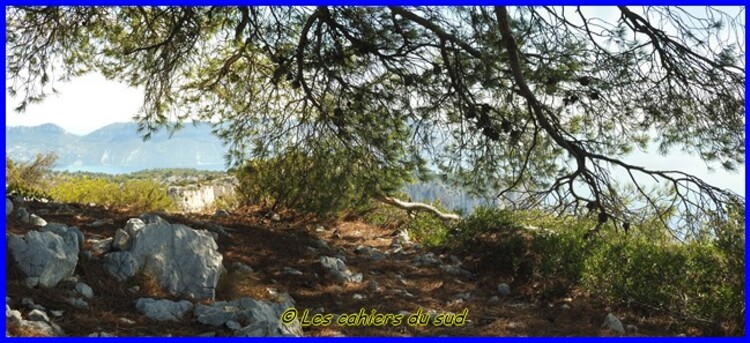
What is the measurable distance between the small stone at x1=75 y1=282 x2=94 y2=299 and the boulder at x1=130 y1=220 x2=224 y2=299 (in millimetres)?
494

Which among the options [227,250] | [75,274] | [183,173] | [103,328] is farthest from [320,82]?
[183,173]

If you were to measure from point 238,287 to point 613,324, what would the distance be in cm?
282

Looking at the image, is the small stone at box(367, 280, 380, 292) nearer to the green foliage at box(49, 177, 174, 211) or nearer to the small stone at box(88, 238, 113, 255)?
the small stone at box(88, 238, 113, 255)

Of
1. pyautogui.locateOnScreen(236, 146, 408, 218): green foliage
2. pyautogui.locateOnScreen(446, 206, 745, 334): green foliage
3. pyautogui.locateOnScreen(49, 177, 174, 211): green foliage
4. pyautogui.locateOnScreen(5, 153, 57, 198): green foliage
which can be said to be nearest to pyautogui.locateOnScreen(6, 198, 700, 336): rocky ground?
pyautogui.locateOnScreen(446, 206, 745, 334): green foliage

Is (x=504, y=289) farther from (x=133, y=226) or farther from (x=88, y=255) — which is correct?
(x=88, y=255)

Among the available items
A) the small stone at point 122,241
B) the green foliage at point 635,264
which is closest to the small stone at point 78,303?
the small stone at point 122,241

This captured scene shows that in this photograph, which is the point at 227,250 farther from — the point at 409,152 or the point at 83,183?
the point at 83,183

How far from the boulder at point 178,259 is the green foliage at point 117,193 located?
455 centimetres

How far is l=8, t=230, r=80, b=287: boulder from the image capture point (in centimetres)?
416

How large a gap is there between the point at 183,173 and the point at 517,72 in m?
12.2

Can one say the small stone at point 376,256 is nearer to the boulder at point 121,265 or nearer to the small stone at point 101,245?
the small stone at point 101,245

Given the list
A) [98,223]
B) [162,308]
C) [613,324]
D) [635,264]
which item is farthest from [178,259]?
[635,264]

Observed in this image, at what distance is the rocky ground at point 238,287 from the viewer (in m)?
3.95

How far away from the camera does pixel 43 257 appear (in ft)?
13.9
